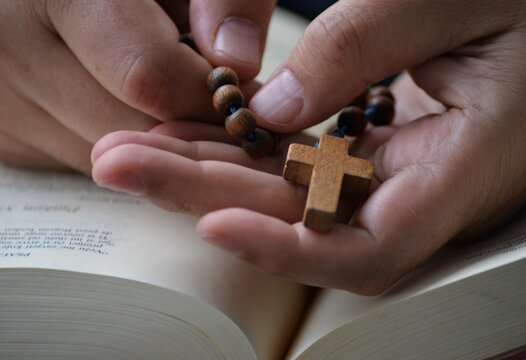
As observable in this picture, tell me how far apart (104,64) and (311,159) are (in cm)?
44

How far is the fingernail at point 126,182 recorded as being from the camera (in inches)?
32.5

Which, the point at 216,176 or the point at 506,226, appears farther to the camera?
the point at 506,226

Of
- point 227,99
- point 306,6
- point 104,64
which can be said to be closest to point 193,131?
point 227,99

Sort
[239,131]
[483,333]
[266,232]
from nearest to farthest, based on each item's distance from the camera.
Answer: [266,232] < [483,333] < [239,131]

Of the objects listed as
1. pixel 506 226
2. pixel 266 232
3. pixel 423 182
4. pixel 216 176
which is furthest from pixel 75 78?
pixel 506 226

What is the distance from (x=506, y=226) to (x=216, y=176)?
1.90 ft

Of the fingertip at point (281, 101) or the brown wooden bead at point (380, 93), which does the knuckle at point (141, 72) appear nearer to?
the fingertip at point (281, 101)

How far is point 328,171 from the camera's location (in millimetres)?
952

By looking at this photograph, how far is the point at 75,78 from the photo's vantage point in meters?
1.21

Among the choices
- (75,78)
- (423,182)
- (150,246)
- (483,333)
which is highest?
(75,78)

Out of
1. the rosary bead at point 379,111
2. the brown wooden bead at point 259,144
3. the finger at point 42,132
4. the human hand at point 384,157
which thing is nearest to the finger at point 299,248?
the human hand at point 384,157

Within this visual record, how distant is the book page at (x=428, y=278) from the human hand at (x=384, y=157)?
3cm

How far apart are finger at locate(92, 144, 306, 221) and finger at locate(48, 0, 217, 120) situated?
246 millimetres

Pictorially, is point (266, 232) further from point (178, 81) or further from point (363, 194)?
point (178, 81)
